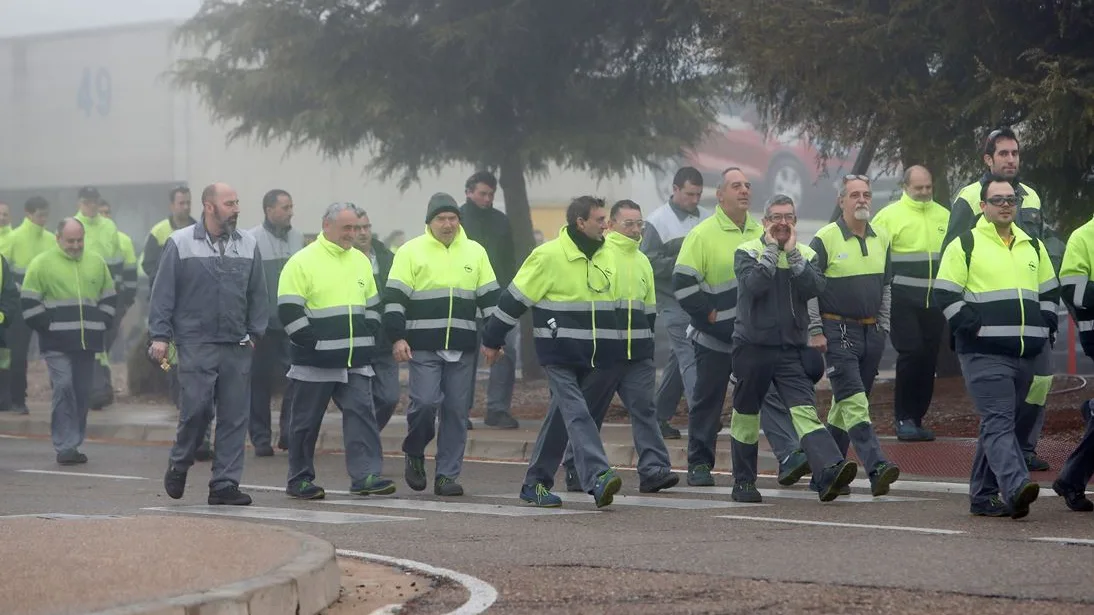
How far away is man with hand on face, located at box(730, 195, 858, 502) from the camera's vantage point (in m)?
11.5

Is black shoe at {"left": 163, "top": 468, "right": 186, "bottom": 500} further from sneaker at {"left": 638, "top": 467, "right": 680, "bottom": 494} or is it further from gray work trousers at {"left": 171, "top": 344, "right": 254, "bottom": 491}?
sneaker at {"left": 638, "top": 467, "right": 680, "bottom": 494}

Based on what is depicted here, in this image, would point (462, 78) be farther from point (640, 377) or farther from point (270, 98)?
point (640, 377)

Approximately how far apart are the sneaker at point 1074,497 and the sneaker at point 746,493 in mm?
1785

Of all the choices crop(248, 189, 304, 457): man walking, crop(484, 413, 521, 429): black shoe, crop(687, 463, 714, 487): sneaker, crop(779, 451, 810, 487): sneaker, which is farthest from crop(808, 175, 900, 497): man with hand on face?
crop(248, 189, 304, 457): man walking

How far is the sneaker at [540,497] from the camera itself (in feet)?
38.8

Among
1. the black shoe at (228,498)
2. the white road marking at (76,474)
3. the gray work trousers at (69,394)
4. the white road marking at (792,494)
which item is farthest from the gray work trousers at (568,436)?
the gray work trousers at (69,394)

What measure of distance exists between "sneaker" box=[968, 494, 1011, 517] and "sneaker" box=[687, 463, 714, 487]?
8.04 ft

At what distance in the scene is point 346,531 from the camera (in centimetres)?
1048

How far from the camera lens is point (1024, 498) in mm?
10336

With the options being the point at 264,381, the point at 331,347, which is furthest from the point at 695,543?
the point at 264,381

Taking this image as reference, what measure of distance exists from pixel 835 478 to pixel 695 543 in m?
1.94

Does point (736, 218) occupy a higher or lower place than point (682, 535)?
higher

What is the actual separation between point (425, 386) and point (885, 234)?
122 inches

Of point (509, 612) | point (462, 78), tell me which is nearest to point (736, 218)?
point (509, 612)
